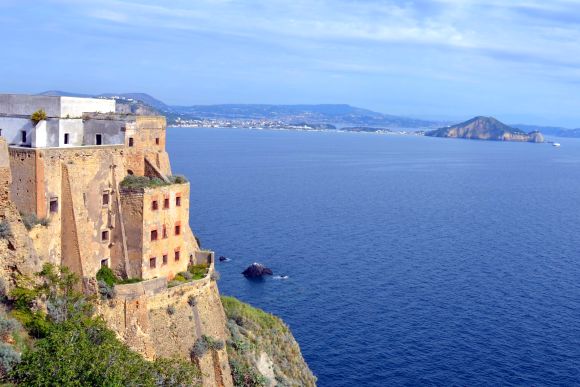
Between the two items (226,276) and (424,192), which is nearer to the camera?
(226,276)

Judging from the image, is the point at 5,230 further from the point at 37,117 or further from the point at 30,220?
the point at 37,117

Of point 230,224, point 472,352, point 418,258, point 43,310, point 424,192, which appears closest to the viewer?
point 43,310

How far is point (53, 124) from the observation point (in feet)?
127

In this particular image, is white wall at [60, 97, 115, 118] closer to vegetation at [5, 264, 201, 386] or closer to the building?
the building

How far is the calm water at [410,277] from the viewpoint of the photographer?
6319 centimetres

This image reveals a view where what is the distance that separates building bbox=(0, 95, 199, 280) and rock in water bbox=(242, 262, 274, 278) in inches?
1653

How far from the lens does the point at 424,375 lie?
60531 mm

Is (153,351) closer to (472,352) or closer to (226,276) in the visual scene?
(472,352)

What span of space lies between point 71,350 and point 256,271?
200 feet

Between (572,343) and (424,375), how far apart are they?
1774cm

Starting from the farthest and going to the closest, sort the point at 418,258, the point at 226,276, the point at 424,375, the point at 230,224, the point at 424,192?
the point at 424,192
the point at 230,224
the point at 418,258
the point at 226,276
the point at 424,375

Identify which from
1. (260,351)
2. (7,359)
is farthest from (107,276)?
(260,351)

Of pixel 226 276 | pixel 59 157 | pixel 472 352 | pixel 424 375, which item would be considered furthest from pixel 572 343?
pixel 59 157

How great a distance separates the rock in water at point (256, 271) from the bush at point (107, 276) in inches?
1861
